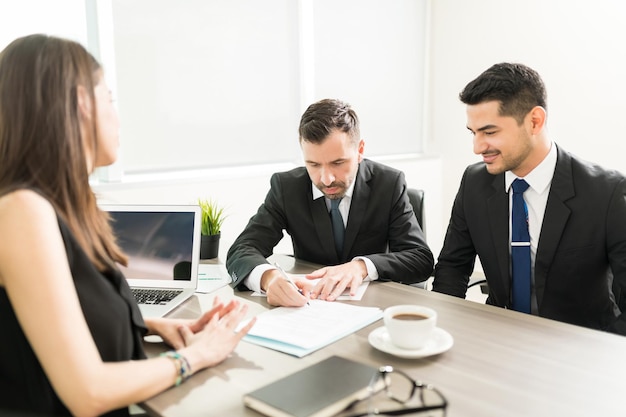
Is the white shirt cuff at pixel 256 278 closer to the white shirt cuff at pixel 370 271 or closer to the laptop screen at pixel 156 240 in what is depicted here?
the laptop screen at pixel 156 240

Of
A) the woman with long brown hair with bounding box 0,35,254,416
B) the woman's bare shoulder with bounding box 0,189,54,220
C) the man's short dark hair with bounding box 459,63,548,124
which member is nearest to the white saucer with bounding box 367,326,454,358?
the woman with long brown hair with bounding box 0,35,254,416

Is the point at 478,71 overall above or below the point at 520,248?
above

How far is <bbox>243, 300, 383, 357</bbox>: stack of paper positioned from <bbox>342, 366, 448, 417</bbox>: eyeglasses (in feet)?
0.79

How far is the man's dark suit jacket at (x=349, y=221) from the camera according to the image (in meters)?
2.15

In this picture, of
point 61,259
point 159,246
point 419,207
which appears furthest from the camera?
point 419,207

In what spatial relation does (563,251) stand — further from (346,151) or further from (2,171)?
(2,171)

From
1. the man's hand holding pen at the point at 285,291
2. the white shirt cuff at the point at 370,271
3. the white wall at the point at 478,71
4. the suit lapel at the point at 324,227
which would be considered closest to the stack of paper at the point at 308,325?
the man's hand holding pen at the point at 285,291

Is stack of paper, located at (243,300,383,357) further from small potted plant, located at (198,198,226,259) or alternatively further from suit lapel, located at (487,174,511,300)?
small potted plant, located at (198,198,226,259)

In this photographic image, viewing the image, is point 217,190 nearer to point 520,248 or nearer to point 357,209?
point 357,209

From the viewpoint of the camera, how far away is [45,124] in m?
1.03

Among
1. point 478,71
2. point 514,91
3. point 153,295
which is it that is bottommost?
point 153,295

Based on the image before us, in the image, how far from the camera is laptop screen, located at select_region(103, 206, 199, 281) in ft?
5.86

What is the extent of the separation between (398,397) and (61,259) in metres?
0.65

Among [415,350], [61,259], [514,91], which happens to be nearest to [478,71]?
[514,91]
